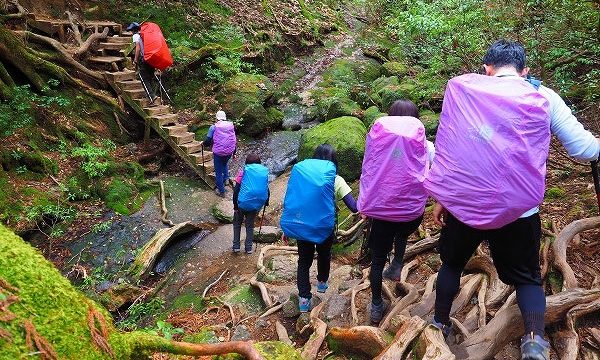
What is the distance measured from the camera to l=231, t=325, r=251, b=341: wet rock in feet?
15.6

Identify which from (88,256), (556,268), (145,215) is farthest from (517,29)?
(88,256)

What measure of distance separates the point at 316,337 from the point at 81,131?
8842 millimetres

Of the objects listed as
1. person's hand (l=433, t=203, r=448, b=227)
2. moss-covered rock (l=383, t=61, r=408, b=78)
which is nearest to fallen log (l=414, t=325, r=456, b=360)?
person's hand (l=433, t=203, r=448, b=227)

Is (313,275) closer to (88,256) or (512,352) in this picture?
(512,352)

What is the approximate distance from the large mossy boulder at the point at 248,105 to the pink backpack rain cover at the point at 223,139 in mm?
3436

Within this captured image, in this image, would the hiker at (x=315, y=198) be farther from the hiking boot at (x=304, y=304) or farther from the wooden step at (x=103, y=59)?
the wooden step at (x=103, y=59)

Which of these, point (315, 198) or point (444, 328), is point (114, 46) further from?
point (444, 328)

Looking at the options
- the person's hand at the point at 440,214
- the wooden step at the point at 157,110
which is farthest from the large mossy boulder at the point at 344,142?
the person's hand at the point at 440,214

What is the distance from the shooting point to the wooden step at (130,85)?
1130 cm

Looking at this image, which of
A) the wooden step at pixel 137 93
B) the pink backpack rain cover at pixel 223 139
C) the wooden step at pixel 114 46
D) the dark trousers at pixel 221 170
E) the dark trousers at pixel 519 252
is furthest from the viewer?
the wooden step at pixel 114 46

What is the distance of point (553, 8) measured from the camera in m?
6.40

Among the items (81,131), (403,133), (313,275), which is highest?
(403,133)

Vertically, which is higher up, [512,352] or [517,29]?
[517,29]

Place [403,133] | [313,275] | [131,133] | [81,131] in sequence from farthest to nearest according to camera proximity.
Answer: [131,133], [81,131], [313,275], [403,133]
